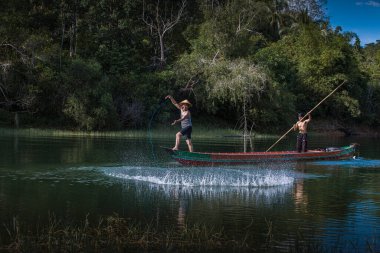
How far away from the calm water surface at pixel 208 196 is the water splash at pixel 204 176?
0.10 ft

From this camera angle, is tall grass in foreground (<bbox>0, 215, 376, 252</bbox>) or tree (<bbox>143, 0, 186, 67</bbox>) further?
tree (<bbox>143, 0, 186, 67</bbox>)

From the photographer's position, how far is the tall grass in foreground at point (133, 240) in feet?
30.8

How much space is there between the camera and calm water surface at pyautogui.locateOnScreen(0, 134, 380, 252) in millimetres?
11219

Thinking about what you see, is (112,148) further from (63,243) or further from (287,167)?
(63,243)

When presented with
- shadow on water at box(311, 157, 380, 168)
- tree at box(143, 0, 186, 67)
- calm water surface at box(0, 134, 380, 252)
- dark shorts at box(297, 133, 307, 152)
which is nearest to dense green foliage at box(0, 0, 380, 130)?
tree at box(143, 0, 186, 67)

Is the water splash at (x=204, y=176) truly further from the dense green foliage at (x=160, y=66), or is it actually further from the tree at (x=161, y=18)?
the tree at (x=161, y=18)

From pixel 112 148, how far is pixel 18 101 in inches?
606

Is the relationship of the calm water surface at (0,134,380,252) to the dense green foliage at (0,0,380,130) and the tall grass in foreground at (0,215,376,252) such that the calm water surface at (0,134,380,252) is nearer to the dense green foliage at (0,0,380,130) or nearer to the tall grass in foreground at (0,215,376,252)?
the tall grass in foreground at (0,215,376,252)

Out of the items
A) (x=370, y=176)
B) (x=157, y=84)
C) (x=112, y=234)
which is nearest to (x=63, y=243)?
(x=112, y=234)

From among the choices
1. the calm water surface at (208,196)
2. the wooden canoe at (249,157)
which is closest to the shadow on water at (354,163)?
the wooden canoe at (249,157)

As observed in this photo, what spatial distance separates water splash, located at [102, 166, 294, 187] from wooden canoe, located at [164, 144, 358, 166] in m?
0.70

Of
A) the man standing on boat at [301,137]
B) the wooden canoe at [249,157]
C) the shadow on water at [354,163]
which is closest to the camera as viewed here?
the wooden canoe at [249,157]

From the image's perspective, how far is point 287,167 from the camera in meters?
23.3

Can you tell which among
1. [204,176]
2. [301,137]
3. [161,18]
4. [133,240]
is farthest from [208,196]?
[161,18]
